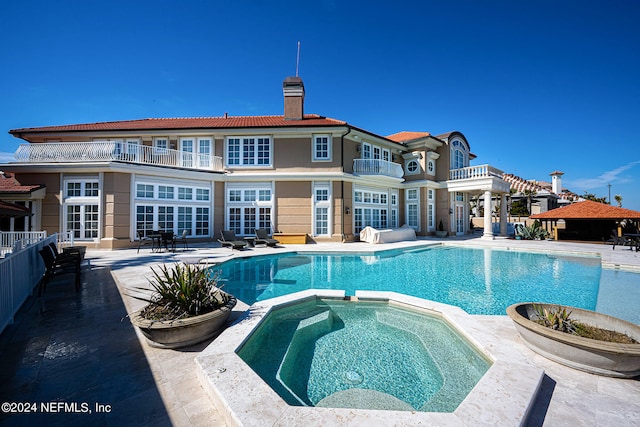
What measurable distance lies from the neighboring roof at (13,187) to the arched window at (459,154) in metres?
24.2

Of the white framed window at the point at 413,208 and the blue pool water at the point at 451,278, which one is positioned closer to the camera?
the blue pool water at the point at 451,278

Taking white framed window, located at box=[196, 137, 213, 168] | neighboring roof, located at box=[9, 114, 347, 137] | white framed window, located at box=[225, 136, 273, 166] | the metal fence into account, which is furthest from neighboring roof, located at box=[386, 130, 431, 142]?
the metal fence

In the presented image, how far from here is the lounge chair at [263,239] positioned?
12641 mm

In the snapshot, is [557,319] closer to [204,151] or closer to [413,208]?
[204,151]

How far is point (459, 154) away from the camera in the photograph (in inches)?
779

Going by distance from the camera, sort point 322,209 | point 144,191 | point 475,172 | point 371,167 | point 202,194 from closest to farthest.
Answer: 1. point 144,191
2. point 202,194
3. point 322,209
4. point 371,167
5. point 475,172

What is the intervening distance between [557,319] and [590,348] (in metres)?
0.57

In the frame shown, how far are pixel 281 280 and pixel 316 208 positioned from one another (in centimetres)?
804

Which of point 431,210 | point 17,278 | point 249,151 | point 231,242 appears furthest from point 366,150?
point 17,278

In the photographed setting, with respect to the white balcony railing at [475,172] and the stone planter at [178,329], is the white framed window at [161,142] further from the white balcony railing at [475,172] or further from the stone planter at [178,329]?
the white balcony railing at [475,172]

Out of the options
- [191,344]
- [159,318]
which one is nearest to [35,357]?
[159,318]

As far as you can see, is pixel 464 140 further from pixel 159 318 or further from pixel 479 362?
pixel 159 318

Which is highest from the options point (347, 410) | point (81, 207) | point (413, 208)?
point (413, 208)

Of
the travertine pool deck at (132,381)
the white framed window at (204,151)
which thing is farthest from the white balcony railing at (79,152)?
the travertine pool deck at (132,381)
